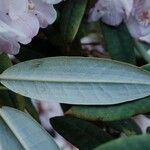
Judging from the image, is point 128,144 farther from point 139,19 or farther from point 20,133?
point 139,19

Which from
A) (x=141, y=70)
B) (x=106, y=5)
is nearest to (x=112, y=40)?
(x=106, y=5)

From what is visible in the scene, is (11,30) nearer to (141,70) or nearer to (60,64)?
(60,64)

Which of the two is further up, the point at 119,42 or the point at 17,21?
the point at 17,21

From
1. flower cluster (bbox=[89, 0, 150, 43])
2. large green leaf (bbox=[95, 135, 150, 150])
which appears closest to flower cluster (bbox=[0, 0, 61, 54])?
flower cluster (bbox=[89, 0, 150, 43])

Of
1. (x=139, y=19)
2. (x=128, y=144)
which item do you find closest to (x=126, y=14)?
(x=139, y=19)

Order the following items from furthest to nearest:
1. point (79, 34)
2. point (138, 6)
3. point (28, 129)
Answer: point (79, 34), point (138, 6), point (28, 129)

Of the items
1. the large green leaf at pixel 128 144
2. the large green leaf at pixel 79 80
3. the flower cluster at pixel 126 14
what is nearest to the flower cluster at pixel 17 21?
the large green leaf at pixel 79 80
